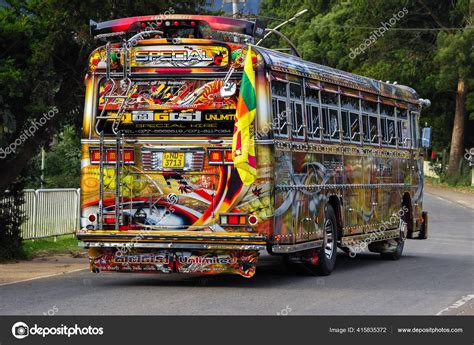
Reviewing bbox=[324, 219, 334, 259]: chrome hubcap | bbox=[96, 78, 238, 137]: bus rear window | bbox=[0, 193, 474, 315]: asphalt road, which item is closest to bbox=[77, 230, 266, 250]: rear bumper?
bbox=[0, 193, 474, 315]: asphalt road

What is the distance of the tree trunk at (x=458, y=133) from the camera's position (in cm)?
5794

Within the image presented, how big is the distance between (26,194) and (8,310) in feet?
34.9

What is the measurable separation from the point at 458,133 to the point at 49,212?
39098mm

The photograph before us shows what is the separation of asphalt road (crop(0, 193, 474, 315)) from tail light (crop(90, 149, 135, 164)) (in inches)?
68.0

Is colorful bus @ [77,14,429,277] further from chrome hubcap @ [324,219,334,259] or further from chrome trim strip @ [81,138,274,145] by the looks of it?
chrome hubcap @ [324,219,334,259]

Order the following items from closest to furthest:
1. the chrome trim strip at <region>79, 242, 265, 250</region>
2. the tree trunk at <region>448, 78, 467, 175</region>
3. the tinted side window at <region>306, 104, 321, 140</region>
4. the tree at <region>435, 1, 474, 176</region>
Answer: the chrome trim strip at <region>79, 242, 265, 250</region>
the tinted side window at <region>306, 104, 321, 140</region>
the tree at <region>435, 1, 474, 176</region>
the tree trunk at <region>448, 78, 467, 175</region>

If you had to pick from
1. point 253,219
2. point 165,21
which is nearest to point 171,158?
point 253,219

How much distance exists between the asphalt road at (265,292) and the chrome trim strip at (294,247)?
20.4 inches

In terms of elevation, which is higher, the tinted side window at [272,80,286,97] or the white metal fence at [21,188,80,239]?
the tinted side window at [272,80,286,97]

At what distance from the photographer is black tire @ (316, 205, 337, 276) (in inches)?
670

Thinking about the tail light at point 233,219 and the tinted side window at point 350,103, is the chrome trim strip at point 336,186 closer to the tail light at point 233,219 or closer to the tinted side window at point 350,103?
the tail light at point 233,219

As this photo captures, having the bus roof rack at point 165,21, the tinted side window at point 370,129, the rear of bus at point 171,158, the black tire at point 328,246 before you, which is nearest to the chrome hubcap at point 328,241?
the black tire at point 328,246

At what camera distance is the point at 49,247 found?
909 inches

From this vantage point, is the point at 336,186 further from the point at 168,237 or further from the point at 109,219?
the point at 109,219
